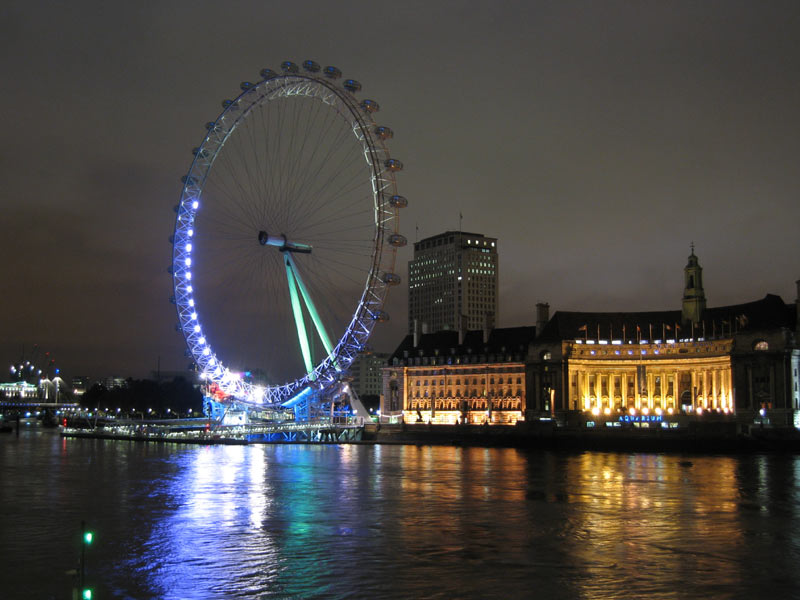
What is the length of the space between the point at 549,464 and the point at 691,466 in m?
10.7

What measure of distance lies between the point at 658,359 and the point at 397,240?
56.1m

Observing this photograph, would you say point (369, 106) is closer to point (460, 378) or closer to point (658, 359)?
point (658, 359)

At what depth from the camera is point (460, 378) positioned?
137375mm

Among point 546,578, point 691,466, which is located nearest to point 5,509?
point 546,578

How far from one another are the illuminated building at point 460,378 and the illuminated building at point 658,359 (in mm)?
7114

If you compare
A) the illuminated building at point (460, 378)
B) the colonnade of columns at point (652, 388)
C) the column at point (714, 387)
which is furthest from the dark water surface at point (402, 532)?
the illuminated building at point (460, 378)

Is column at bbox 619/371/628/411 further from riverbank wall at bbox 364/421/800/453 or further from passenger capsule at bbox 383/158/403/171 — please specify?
passenger capsule at bbox 383/158/403/171

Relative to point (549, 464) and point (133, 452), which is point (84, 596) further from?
point (133, 452)

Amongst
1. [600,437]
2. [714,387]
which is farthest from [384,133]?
[714,387]

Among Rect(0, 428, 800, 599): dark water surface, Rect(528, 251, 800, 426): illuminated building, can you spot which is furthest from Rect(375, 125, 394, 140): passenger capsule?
Rect(528, 251, 800, 426): illuminated building

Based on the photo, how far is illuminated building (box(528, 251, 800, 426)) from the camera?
106m

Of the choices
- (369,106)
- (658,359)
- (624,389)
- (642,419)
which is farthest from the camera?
(624,389)

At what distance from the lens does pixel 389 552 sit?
1230 inches

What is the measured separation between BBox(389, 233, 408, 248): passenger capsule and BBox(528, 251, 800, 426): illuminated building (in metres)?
49.8
